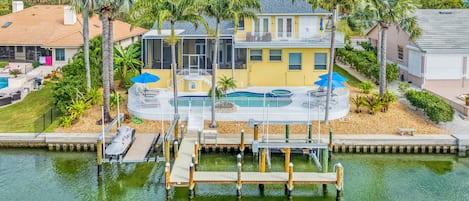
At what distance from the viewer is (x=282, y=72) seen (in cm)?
4116

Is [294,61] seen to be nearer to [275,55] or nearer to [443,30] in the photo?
[275,55]

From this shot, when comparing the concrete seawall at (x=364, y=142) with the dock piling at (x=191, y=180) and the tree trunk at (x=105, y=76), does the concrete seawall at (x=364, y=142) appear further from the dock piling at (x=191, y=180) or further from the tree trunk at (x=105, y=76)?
the dock piling at (x=191, y=180)

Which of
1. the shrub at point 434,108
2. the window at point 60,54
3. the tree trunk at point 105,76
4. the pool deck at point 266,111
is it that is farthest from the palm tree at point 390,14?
the window at point 60,54

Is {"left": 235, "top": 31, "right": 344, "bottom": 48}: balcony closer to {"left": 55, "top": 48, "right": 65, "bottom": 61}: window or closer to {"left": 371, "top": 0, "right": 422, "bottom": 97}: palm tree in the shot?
{"left": 371, "top": 0, "right": 422, "bottom": 97}: palm tree

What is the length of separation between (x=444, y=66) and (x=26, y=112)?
2860 cm

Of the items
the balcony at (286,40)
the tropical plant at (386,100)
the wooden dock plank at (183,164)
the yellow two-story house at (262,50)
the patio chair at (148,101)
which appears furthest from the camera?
the yellow two-story house at (262,50)

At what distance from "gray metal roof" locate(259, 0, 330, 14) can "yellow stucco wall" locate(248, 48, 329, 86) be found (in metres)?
2.74

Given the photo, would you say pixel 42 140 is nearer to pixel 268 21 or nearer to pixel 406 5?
pixel 268 21

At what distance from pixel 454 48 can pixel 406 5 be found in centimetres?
838

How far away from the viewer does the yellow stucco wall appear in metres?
40.7

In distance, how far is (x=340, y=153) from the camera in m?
31.1

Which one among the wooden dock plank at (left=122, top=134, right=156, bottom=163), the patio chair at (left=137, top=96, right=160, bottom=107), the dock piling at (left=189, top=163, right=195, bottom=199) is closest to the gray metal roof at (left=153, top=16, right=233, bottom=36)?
the patio chair at (left=137, top=96, right=160, bottom=107)

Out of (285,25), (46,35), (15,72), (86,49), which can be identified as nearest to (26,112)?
(86,49)

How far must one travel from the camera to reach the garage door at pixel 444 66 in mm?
42750
